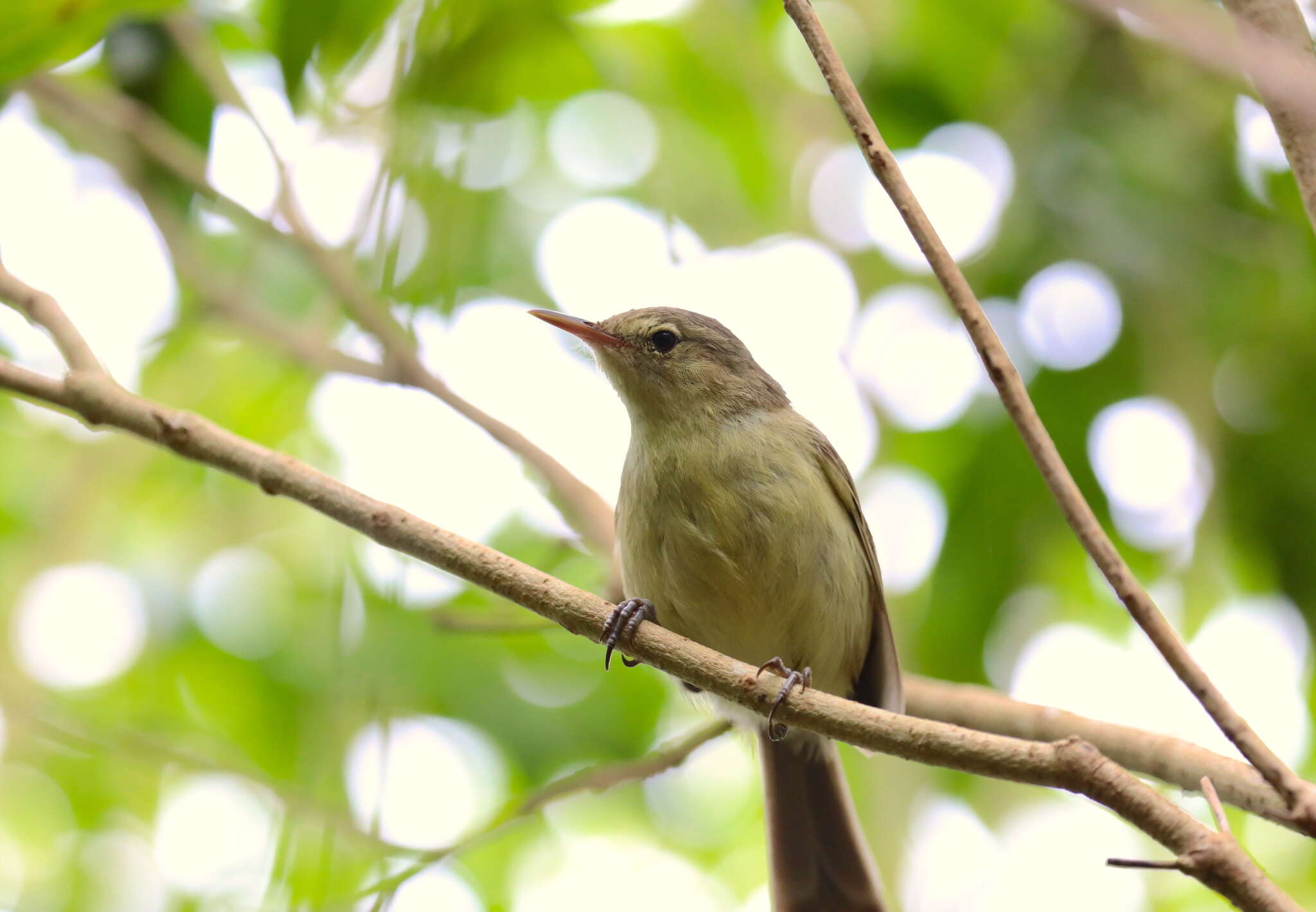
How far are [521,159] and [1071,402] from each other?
7.59 ft

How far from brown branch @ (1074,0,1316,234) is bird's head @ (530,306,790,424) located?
1700 mm

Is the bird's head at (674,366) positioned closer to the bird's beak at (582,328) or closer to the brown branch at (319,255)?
the bird's beak at (582,328)

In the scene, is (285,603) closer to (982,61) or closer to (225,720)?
(225,720)

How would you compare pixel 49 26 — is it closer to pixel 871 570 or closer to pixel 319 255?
pixel 319 255

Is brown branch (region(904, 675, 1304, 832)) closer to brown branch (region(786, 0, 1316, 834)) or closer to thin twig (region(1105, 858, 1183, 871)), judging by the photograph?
brown branch (region(786, 0, 1316, 834))

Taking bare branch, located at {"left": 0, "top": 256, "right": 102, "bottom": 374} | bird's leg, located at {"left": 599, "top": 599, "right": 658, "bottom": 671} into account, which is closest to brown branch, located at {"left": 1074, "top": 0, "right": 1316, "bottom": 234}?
bird's leg, located at {"left": 599, "top": 599, "right": 658, "bottom": 671}

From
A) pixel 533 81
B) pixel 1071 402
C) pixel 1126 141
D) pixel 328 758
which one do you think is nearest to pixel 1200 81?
pixel 1126 141

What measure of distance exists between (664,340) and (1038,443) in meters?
2.09

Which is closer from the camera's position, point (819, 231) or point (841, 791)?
point (841, 791)

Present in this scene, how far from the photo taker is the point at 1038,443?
1.69 m

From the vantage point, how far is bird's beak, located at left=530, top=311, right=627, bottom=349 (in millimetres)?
3490

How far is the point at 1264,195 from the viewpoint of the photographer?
3299 millimetres

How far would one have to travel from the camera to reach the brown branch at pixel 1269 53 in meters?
1.44

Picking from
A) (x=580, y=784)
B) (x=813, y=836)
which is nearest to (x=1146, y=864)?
(x=580, y=784)
